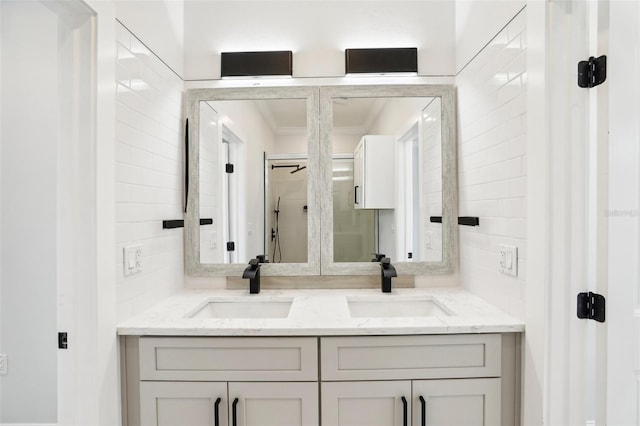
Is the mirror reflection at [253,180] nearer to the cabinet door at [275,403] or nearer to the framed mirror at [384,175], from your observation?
the framed mirror at [384,175]

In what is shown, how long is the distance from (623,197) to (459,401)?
93cm

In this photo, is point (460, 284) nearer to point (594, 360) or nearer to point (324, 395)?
point (594, 360)

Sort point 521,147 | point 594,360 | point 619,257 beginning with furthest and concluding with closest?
point 521,147
point 594,360
point 619,257

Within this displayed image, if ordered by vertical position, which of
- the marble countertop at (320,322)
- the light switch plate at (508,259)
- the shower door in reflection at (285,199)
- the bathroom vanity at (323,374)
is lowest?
the bathroom vanity at (323,374)

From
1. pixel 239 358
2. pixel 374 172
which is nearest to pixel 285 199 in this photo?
pixel 374 172

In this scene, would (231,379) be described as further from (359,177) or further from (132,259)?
(359,177)

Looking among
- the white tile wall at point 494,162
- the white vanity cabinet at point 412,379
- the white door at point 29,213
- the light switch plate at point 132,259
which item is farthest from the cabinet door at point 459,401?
the white door at point 29,213

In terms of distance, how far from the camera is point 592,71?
1.12 metres

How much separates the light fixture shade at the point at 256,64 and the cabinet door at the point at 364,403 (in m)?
1.62

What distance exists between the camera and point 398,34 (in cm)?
204

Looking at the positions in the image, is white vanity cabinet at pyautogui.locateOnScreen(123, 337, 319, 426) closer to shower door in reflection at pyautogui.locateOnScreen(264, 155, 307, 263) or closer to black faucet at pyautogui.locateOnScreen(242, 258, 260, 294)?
black faucet at pyautogui.locateOnScreen(242, 258, 260, 294)

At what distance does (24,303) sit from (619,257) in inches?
110

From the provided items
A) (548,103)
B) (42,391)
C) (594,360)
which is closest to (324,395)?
(594,360)

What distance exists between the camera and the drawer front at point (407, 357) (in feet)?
4.62
